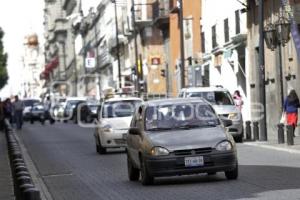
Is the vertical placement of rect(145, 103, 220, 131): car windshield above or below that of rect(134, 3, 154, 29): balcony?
below

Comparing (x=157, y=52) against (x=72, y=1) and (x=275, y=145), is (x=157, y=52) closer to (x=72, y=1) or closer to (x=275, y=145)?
(x=275, y=145)

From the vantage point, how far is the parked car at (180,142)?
55.2 feet

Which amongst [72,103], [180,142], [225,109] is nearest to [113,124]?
[225,109]

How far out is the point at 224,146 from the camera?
1692 centimetres

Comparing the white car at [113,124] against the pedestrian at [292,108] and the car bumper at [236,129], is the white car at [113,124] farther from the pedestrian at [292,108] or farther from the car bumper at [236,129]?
the pedestrian at [292,108]

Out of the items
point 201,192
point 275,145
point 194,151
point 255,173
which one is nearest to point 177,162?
point 194,151

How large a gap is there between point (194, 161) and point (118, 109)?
43.5 ft

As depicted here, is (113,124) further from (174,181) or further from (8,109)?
(8,109)

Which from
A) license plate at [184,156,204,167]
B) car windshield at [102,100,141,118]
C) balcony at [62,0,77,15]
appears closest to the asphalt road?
license plate at [184,156,204,167]

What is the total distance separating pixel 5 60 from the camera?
360 ft

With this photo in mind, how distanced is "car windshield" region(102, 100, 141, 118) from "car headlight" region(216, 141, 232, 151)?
41.4 feet

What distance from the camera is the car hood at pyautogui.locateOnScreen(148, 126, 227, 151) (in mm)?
16844

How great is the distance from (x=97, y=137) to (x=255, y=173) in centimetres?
1094

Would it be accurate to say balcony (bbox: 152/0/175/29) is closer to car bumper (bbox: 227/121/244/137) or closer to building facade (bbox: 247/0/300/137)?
building facade (bbox: 247/0/300/137)
